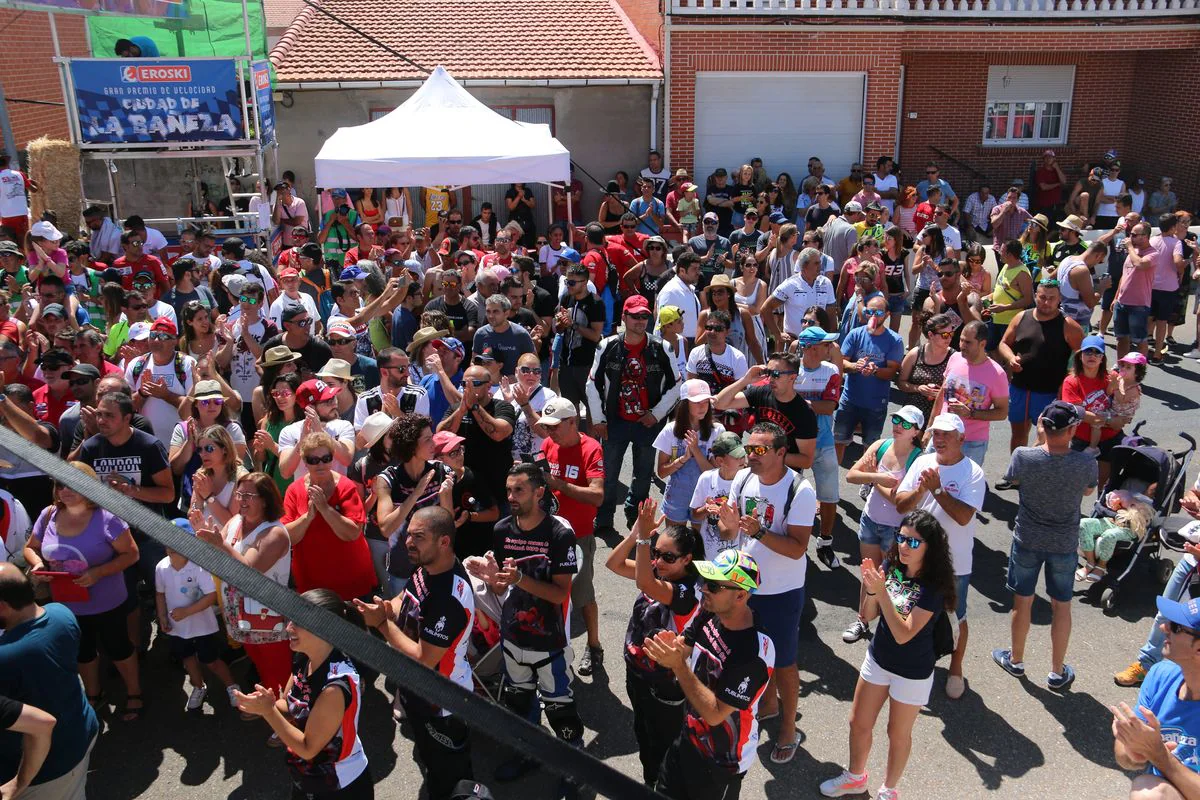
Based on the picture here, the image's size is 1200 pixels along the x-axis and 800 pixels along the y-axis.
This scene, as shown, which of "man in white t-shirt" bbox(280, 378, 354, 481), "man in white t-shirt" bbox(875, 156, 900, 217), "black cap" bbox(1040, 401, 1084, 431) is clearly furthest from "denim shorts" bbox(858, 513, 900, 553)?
"man in white t-shirt" bbox(875, 156, 900, 217)

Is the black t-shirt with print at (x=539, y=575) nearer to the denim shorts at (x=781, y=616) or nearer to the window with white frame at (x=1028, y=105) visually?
the denim shorts at (x=781, y=616)

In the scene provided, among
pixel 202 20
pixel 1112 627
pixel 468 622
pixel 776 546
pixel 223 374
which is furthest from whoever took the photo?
pixel 202 20

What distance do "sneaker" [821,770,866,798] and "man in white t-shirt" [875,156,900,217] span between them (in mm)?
12950

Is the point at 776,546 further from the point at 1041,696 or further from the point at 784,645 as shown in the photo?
the point at 1041,696

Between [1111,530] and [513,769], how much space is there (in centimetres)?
421

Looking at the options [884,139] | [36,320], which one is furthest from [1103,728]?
[884,139]

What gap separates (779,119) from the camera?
18.1 m

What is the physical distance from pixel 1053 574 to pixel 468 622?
3327mm

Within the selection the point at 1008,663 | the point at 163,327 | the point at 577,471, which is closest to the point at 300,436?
the point at 577,471

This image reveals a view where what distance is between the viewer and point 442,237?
435 inches

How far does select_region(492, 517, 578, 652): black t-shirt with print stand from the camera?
15.3 ft

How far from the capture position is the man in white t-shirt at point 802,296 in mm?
9039

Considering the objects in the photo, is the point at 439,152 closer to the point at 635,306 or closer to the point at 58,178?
the point at 635,306

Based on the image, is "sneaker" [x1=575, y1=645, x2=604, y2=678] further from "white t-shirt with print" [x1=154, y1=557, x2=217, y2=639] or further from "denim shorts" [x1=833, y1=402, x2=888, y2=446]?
"denim shorts" [x1=833, y1=402, x2=888, y2=446]
